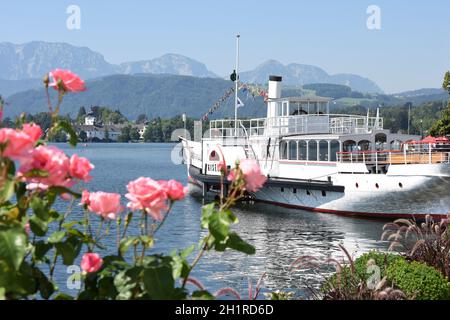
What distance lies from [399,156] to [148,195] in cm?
3096

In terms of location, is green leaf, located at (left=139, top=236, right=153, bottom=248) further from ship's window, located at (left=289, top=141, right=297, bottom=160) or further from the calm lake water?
ship's window, located at (left=289, top=141, right=297, bottom=160)

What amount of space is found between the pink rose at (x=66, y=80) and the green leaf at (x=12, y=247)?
1.37m

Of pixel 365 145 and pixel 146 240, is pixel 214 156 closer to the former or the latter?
pixel 365 145

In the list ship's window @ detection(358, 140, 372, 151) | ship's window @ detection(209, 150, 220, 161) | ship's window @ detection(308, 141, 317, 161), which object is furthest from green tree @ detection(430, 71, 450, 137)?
ship's window @ detection(209, 150, 220, 161)

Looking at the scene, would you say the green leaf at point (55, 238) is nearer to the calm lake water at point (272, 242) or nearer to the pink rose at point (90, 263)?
the pink rose at point (90, 263)

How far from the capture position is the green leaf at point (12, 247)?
3941 mm

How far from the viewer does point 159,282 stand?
14.6 feet

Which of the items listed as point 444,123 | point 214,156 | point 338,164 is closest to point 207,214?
point 338,164

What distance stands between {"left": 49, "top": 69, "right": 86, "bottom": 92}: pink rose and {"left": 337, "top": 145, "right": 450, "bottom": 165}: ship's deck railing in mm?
29084

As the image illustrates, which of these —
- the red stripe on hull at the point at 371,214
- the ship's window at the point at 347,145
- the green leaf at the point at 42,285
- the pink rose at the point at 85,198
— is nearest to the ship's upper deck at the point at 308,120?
the ship's window at the point at 347,145

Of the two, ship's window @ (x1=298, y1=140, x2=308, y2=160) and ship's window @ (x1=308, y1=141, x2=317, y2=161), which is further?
ship's window @ (x1=298, y1=140, x2=308, y2=160)

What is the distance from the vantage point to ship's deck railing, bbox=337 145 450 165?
33097mm
